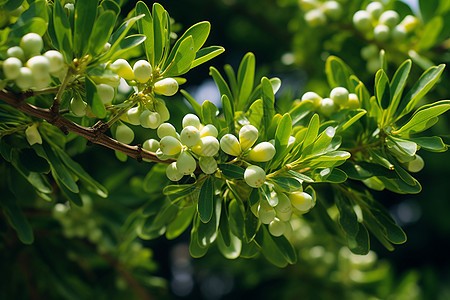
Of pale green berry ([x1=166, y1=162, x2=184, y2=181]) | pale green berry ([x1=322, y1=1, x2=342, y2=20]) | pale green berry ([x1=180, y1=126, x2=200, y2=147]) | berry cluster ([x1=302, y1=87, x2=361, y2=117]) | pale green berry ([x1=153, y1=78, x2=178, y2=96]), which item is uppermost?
pale green berry ([x1=153, y1=78, x2=178, y2=96])

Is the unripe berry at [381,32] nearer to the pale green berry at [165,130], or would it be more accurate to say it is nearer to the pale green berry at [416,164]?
the pale green berry at [416,164]

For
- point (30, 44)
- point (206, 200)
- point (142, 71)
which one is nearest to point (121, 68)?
point (142, 71)

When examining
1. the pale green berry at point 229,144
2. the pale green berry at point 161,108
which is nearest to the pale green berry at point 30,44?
the pale green berry at point 161,108

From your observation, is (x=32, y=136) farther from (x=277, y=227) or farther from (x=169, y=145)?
(x=277, y=227)

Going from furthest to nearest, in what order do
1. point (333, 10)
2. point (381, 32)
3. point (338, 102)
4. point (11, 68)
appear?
1. point (333, 10)
2. point (381, 32)
3. point (338, 102)
4. point (11, 68)

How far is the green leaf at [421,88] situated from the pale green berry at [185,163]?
16.1 inches

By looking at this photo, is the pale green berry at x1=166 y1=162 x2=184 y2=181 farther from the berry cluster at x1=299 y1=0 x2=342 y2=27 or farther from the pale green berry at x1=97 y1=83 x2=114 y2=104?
the berry cluster at x1=299 y1=0 x2=342 y2=27

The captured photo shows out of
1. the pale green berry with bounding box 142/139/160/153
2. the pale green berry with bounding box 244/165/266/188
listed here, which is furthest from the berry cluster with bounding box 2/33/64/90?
the pale green berry with bounding box 244/165/266/188

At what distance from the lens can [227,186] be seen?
82cm

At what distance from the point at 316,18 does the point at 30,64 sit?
1.09 metres

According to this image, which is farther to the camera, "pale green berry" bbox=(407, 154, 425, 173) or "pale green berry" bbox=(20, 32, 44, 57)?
"pale green berry" bbox=(407, 154, 425, 173)

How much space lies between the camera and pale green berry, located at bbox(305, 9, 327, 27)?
1.46m

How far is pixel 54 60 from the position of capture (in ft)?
1.98

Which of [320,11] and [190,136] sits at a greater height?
[190,136]
